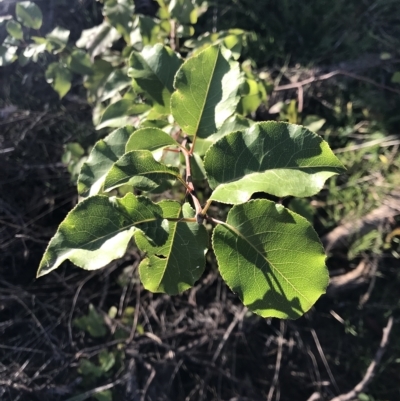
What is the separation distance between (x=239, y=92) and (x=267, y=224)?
14.1 inches

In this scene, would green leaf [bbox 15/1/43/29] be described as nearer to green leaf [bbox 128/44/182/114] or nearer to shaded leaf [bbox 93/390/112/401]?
green leaf [bbox 128/44/182/114]

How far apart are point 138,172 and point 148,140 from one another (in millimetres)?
141

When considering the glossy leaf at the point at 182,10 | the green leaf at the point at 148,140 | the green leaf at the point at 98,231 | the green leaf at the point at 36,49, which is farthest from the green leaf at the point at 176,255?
the green leaf at the point at 36,49

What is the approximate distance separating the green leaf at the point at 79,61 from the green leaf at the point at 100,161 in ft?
2.08

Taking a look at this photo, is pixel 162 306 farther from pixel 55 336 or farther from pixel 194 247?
pixel 194 247

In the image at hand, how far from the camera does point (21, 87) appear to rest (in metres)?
2.12

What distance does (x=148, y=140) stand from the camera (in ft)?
3.34

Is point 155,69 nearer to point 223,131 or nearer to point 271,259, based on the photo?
point 223,131

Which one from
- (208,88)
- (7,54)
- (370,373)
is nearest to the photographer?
(208,88)

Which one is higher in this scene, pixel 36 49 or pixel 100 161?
pixel 36 49

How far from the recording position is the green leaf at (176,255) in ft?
2.92

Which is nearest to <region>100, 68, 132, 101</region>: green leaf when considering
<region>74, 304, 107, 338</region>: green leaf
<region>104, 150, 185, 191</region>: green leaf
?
<region>104, 150, 185, 191</region>: green leaf

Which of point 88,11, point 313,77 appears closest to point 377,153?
point 313,77

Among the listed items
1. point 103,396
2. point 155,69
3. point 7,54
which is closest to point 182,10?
point 155,69
